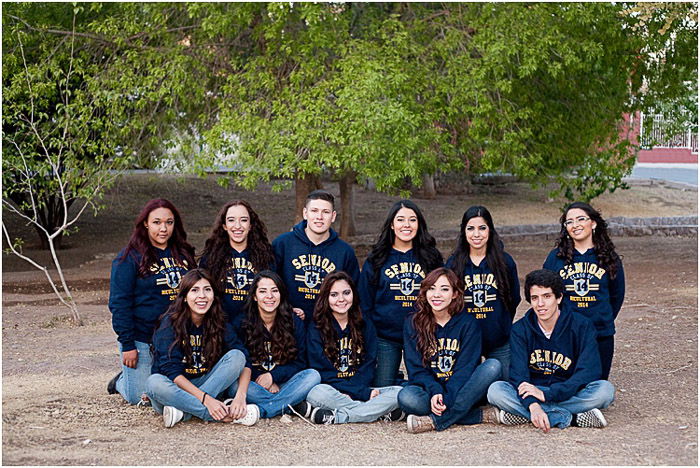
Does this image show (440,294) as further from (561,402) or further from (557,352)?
(561,402)

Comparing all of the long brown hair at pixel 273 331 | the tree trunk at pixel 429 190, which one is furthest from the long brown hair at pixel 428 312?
the tree trunk at pixel 429 190

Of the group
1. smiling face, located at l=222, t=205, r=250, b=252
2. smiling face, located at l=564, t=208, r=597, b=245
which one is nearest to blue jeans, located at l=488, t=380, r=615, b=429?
smiling face, located at l=564, t=208, r=597, b=245

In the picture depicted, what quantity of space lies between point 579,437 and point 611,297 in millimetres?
1184

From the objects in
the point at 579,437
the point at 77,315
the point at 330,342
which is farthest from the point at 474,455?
the point at 77,315

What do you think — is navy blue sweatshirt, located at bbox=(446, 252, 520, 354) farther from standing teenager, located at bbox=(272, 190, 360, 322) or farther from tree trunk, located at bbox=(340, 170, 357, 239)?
tree trunk, located at bbox=(340, 170, 357, 239)

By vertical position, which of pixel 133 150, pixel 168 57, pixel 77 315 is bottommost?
pixel 77 315

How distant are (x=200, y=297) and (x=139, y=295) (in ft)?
1.80

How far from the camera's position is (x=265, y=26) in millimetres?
11625

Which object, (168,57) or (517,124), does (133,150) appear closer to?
(168,57)

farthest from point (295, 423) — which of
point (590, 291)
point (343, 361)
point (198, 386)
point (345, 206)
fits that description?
point (345, 206)

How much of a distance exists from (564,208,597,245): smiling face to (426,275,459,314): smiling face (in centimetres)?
97

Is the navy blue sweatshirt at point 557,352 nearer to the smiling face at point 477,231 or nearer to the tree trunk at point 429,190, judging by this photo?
the smiling face at point 477,231

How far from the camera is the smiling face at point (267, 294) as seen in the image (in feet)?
18.1

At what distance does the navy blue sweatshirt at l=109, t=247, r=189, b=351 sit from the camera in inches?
224
